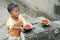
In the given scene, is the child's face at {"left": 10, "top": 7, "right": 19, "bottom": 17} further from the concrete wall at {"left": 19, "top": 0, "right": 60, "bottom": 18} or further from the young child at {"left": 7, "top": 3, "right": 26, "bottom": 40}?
the concrete wall at {"left": 19, "top": 0, "right": 60, "bottom": 18}

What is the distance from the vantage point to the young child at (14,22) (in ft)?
11.9

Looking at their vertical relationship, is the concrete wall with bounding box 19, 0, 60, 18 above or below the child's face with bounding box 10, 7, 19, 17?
below

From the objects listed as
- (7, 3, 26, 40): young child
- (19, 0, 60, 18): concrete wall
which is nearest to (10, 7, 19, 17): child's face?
(7, 3, 26, 40): young child

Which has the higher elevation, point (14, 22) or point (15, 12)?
point (15, 12)

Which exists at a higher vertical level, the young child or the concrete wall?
the young child

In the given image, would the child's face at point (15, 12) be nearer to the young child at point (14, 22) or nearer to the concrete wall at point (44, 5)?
the young child at point (14, 22)

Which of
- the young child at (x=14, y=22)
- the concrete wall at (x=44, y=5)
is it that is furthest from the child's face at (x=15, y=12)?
the concrete wall at (x=44, y=5)

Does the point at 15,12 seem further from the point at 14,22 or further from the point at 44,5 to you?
the point at 44,5

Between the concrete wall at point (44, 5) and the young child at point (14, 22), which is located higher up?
the young child at point (14, 22)

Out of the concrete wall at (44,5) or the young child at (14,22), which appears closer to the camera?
the young child at (14,22)

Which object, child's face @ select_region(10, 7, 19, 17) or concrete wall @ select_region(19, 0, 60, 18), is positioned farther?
concrete wall @ select_region(19, 0, 60, 18)

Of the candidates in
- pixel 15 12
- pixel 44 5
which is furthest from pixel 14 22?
pixel 44 5

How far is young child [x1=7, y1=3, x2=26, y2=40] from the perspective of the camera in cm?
363

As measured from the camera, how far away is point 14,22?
12.1 ft
